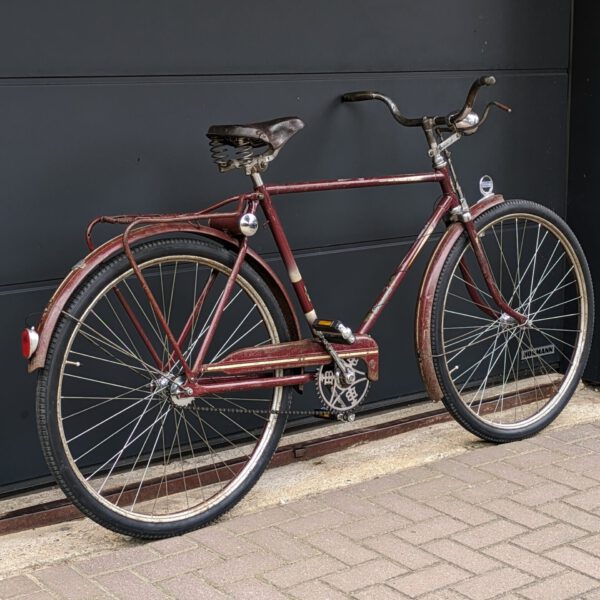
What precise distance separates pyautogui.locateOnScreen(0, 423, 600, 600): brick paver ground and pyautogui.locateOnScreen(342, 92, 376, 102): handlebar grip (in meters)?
1.51

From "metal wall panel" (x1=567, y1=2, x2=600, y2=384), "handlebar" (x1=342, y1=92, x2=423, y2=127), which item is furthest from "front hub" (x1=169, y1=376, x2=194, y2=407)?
"metal wall panel" (x1=567, y1=2, x2=600, y2=384)

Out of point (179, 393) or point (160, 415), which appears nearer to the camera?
point (179, 393)

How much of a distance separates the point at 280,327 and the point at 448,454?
1.03 m

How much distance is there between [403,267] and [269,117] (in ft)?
2.65

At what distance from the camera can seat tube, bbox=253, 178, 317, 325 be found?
13.9 ft

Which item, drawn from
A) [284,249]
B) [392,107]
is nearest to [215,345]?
[284,249]

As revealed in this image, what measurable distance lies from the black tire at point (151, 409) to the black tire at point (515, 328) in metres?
0.82

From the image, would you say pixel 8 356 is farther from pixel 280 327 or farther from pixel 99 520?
pixel 280 327

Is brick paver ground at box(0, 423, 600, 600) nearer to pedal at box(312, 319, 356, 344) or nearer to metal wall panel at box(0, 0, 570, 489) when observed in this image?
pedal at box(312, 319, 356, 344)

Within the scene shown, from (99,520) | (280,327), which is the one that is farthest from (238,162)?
(99,520)

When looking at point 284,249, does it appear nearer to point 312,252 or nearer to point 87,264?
point 312,252

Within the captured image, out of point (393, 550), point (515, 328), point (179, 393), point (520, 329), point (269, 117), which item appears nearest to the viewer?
point (393, 550)

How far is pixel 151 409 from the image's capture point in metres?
4.44

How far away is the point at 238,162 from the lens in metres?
4.15
